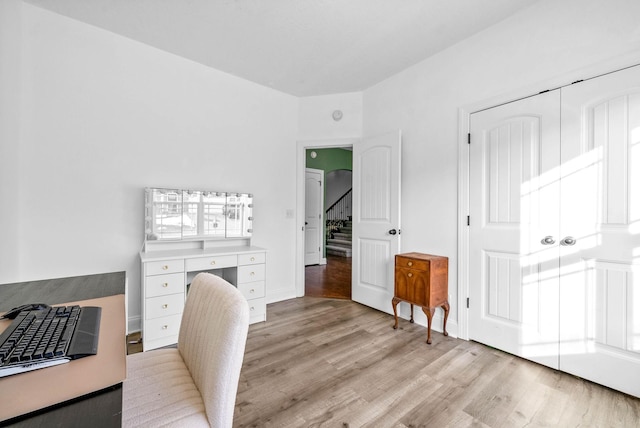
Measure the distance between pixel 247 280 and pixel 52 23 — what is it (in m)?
2.81

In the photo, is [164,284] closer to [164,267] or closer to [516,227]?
[164,267]

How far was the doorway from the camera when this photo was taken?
4.54 m

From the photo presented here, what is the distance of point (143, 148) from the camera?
2.79m

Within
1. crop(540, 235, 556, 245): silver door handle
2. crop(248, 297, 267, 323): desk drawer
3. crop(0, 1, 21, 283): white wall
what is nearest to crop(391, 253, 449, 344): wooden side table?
crop(540, 235, 556, 245): silver door handle

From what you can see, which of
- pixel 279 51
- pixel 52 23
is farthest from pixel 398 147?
pixel 52 23

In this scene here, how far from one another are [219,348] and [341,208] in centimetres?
852

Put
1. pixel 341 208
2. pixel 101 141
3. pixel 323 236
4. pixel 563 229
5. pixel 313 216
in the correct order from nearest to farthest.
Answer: pixel 563 229 < pixel 101 141 < pixel 313 216 < pixel 323 236 < pixel 341 208

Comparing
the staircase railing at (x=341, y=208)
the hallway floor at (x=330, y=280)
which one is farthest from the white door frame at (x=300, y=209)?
the staircase railing at (x=341, y=208)

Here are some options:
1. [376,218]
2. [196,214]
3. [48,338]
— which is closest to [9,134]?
[196,214]

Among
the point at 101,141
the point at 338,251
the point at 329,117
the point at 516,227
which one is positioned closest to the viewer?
the point at 516,227

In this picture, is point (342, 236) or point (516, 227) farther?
point (342, 236)

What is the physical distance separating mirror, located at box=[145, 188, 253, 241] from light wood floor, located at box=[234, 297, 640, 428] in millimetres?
1195

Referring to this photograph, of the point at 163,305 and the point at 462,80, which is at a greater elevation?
the point at 462,80

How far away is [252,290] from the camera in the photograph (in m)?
2.99
